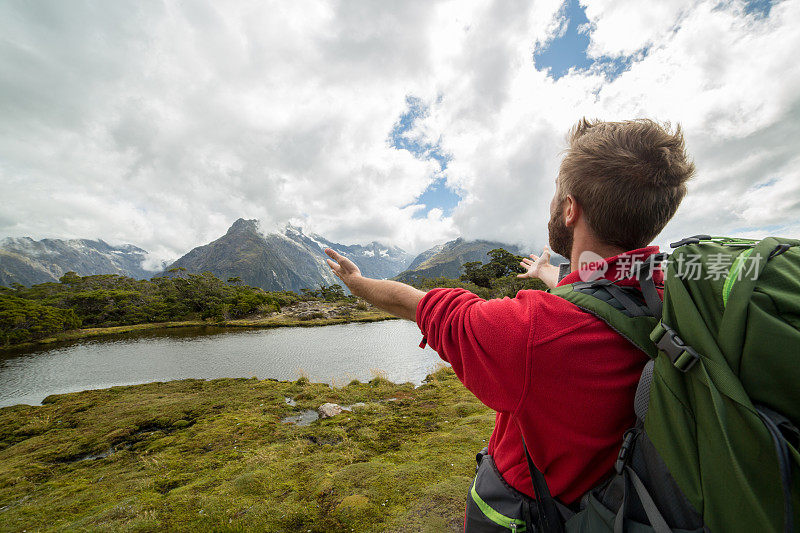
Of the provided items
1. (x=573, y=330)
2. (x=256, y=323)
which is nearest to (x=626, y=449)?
(x=573, y=330)

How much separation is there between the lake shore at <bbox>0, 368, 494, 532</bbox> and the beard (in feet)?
12.6

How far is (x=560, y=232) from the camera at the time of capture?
180 centimetres

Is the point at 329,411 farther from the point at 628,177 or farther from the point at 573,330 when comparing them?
the point at 628,177

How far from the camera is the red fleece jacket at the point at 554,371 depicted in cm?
115

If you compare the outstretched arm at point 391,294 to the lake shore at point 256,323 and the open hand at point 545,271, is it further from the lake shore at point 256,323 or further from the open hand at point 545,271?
the lake shore at point 256,323

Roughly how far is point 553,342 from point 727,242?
2.81ft

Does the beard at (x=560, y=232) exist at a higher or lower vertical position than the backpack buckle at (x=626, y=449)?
higher

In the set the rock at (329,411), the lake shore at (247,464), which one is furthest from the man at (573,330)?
the rock at (329,411)

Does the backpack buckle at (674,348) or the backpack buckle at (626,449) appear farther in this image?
the backpack buckle at (626,449)

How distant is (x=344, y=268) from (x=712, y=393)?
1995mm

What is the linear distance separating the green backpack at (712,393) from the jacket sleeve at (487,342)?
0.30 meters

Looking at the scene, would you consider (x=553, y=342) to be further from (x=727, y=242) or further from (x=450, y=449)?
(x=450, y=449)

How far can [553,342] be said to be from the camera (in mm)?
1146

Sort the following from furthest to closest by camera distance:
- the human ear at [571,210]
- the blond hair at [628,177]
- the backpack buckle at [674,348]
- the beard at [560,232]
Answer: the beard at [560,232], the human ear at [571,210], the blond hair at [628,177], the backpack buckle at [674,348]
